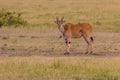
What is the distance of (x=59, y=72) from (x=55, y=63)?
80 cm

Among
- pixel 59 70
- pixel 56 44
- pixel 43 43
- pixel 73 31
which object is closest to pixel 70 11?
pixel 43 43

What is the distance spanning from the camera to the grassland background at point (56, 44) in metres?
12.6

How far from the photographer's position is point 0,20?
28406 millimetres

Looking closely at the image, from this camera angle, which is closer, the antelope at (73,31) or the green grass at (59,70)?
the green grass at (59,70)

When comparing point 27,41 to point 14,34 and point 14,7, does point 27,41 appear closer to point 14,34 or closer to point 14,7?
point 14,34

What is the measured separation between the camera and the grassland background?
1259cm

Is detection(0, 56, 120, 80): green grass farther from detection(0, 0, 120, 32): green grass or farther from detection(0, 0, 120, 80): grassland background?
detection(0, 0, 120, 32): green grass

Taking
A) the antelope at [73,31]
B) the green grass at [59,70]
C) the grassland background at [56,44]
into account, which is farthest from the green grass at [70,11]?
the green grass at [59,70]

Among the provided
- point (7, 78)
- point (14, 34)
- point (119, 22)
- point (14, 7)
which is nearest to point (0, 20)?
point (14, 34)

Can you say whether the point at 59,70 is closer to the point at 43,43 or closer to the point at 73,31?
the point at 73,31

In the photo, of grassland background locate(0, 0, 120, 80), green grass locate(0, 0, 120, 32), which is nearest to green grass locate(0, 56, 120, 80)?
grassland background locate(0, 0, 120, 80)

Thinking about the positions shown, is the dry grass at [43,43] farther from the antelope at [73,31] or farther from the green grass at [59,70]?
the green grass at [59,70]

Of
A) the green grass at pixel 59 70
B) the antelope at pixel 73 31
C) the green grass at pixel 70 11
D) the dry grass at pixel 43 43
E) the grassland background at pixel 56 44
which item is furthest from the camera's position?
the green grass at pixel 70 11

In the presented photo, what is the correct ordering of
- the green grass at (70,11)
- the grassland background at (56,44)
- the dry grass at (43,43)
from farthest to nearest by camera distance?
1. the green grass at (70,11)
2. the dry grass at (43,43)
3. the grassland background at (56,44)
